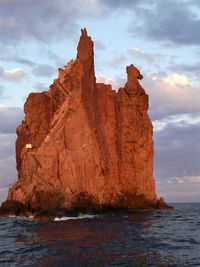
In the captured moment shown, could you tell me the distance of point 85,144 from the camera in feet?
184

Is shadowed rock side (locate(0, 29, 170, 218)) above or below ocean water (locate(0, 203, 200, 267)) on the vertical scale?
above

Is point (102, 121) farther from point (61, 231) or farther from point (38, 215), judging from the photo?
point (61, 231)

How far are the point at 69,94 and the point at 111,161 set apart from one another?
12.3m

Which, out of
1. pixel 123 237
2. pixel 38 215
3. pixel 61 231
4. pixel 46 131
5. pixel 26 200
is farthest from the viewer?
pixel 46 131

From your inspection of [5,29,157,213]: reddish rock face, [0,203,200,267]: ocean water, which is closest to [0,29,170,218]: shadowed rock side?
[5,29,157,213]: reddish rock face

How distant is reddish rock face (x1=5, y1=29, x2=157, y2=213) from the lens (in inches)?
2162

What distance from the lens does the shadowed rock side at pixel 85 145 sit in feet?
180

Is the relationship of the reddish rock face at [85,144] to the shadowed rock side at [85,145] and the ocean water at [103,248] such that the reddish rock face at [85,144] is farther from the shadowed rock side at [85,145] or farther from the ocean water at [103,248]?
the ocean water at [103,248]

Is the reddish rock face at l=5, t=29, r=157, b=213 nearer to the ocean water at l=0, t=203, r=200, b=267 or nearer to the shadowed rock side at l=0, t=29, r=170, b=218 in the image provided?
the shadowed rock side at l=0, t=29, r=170, b=218

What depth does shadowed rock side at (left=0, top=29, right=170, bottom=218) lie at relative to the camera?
54812mm

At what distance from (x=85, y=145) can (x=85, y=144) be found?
122 mm

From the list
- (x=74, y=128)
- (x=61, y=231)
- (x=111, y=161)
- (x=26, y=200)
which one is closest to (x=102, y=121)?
(x=111, y=161)

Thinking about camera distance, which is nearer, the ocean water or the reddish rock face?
the ocean water

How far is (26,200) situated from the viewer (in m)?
54.6
